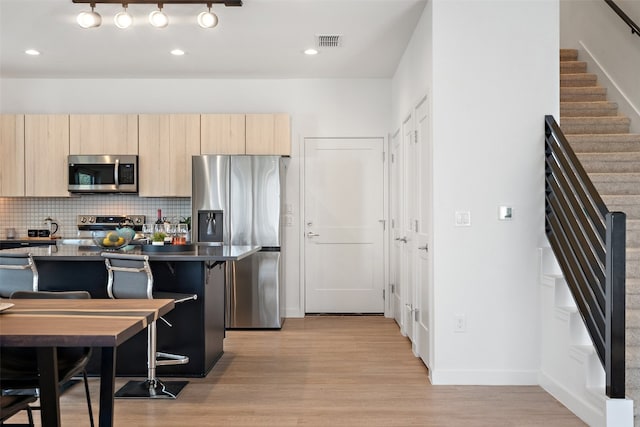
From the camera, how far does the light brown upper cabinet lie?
233 inches

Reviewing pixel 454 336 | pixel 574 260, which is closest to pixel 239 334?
pixel 454 336

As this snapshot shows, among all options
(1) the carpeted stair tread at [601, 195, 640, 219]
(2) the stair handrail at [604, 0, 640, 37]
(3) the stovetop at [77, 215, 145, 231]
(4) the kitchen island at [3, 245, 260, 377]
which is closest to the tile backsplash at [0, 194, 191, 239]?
(3) the stovetop at [77, 215, 145, 231]

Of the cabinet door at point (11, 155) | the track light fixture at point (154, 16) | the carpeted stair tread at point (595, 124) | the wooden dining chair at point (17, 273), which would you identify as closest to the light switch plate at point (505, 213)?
the carpeted stair tread at point (595, 124)

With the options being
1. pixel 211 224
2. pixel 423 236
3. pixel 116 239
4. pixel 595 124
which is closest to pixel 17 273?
pixel 116 239

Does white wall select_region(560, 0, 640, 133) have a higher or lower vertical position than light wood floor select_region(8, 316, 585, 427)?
higher

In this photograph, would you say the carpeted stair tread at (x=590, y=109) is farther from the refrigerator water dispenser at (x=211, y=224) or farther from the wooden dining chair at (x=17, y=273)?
the wooden dining chair at (x=17, y=273)

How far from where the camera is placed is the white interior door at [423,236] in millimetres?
4086

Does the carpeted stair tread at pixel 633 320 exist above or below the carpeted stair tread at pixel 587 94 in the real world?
below

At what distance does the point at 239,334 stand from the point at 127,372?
1675 mm

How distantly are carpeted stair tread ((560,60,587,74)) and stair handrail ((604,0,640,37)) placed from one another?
2.06 ft

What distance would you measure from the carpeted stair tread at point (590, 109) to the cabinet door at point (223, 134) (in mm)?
3251

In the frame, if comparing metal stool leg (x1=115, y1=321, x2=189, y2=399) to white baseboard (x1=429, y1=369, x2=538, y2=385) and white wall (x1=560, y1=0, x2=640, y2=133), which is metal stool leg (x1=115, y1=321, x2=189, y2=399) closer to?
white baseboard (x1=429, y1=369, x2=538, y2=385)

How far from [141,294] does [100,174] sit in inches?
114

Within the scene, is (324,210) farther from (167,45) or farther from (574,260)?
(574,260)
